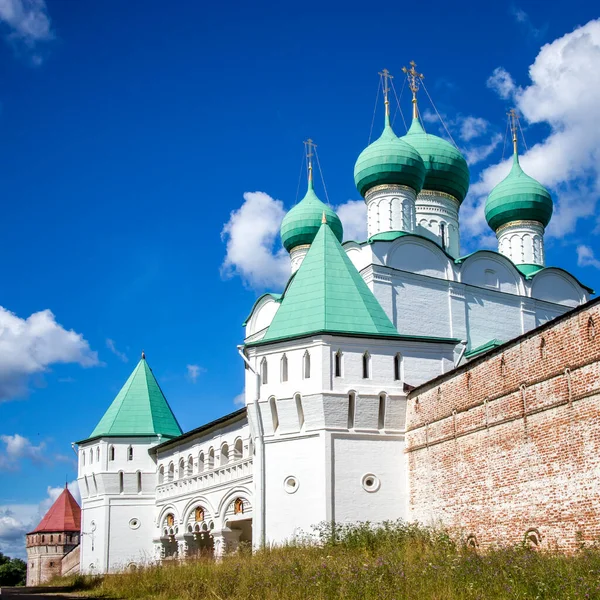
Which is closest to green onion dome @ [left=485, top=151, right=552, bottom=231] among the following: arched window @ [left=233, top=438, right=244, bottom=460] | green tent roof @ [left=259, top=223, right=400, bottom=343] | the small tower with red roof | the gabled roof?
green tent roof @ [left=259, top=223, right=400, bottom=343]

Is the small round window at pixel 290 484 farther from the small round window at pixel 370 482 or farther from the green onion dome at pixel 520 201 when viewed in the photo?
the green onion dome at pixel 520 201

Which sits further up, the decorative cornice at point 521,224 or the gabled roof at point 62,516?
the decorative cornice at point 521,224

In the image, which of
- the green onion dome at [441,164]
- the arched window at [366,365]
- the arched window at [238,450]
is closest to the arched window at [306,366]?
the arched window at [366,365]

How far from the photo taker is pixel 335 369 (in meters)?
15.4

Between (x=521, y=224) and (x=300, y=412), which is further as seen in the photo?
(x=521, y=224)

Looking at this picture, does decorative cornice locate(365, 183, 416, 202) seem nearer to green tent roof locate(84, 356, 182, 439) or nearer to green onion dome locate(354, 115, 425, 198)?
green onion dome locate(354, 115, 425, 198)

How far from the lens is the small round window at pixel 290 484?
49.6 ft

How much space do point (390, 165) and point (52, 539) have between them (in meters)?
24.4

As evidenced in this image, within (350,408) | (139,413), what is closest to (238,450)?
(350,408)

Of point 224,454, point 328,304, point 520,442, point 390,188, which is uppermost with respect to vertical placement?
point 390,188

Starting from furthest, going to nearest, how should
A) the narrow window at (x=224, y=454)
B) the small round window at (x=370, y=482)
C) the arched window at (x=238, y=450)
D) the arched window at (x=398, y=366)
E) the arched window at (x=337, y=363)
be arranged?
the narrow window at (x=224, y=454)
the arched window at (x=238, y=450)
the arched window at (x=398, y=366)
the arched window at (x=337, y=363)
the small round window at (x=370, y=482)

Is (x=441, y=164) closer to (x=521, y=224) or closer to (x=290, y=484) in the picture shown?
(x=521, y=224)

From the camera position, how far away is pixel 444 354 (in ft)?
53.5

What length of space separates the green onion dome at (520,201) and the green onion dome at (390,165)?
9.10 feet
